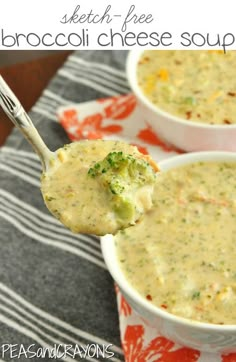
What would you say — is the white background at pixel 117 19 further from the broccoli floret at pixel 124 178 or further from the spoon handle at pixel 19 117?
the broccoli floret at pixel 124 178

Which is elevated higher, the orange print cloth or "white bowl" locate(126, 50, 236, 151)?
"white bowl" locate(126, 50, 236, 151)

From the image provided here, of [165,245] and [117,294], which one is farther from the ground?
[165,245]

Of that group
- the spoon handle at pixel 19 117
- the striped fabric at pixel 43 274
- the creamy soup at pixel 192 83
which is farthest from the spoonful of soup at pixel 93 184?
the creamy soup at pixel 192 83

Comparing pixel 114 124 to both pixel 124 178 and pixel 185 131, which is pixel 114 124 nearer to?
pixel 185 131

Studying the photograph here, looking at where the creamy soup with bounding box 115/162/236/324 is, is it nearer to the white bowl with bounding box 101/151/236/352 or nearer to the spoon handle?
the white bowl with bounding box 101/151/236/352

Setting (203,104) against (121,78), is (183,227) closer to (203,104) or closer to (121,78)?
(203,104)

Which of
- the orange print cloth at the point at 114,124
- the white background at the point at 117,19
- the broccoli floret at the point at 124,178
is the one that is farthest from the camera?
the orange print cloth at the point at 114,124

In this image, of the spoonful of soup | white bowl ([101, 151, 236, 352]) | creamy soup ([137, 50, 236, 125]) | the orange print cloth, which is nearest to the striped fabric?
the orange print cloth

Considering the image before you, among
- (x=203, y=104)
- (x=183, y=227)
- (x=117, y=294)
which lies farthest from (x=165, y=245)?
(x=203, y=104)
